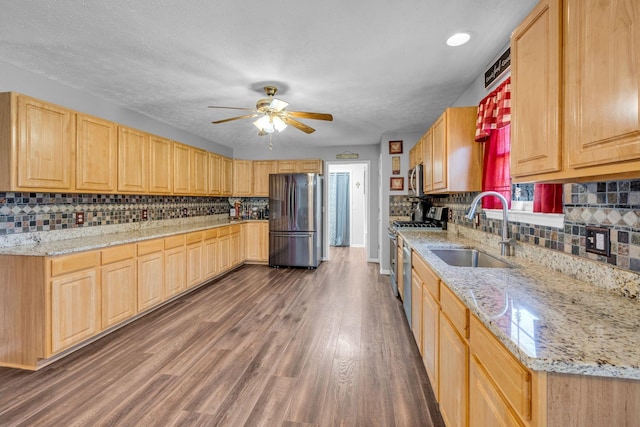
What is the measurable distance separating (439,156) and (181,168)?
338cm

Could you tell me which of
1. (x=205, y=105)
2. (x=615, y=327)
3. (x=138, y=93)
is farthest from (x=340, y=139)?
(x=615, y=327)

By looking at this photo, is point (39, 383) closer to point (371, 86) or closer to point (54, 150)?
point (54, 150)

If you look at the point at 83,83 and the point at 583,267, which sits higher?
the point at 83,83

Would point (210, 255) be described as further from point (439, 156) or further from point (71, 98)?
point (439, 156)

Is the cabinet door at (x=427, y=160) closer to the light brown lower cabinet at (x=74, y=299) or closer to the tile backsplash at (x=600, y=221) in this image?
the tile backsplash at (x=600, y=221)

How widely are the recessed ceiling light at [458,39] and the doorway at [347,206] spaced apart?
5.74m

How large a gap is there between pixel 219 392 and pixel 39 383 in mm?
1244

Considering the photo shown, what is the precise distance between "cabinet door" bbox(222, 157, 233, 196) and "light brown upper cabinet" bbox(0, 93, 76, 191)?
2816 millimetres

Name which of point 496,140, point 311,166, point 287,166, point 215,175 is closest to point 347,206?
point 311,166

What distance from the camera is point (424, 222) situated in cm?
401

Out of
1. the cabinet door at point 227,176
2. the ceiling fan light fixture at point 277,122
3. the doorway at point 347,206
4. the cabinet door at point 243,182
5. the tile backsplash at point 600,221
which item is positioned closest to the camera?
the tile backsplash at point 600,221

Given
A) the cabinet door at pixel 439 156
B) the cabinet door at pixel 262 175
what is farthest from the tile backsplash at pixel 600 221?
the cabinet door at pixel 262 175

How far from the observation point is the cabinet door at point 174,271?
134 inches

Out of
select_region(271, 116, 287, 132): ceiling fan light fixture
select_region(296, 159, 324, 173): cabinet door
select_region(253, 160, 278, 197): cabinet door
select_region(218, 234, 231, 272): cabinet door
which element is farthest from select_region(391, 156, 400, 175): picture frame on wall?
select_region(218, 234, 231, 272): cabinet door
